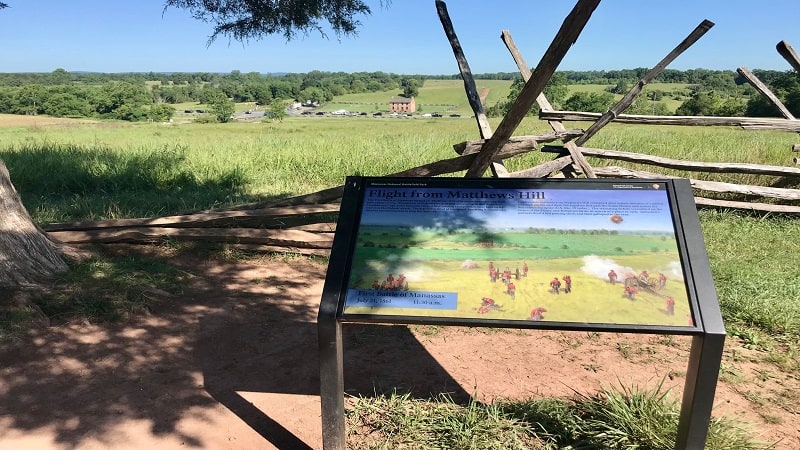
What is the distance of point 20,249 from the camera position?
4066 mm

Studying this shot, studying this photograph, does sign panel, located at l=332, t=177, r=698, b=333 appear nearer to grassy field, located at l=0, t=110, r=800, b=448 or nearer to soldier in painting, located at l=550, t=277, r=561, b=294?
soldier in painting, located at l=550, t=277, r=561, b=294

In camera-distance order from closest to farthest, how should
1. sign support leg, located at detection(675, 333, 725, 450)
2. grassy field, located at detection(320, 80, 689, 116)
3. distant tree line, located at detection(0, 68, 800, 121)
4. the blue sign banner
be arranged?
sign support leg, located at detection(675, 333, 725, 450) → the blue sign banner → distant tree line, located at detection(0, 68, 800, 121) → grassy field, located at detection(320, 80, 689, 116)

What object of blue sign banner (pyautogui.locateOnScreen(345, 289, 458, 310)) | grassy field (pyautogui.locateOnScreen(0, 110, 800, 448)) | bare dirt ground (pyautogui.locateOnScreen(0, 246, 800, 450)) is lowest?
bare dirt ground (pyautogui.locateOnScreen(0, 246, 800, 450))

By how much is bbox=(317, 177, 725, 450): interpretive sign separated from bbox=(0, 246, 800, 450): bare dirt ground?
770 mm

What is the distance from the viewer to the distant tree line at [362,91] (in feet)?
109

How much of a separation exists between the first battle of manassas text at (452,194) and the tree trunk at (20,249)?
123 inches

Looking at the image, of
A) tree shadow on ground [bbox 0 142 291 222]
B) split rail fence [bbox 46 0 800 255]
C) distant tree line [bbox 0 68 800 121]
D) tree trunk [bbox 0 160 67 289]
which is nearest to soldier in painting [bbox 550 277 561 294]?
split rail fence [bbox 46 0 800 255]

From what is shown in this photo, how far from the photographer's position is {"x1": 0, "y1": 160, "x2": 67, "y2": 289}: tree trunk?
394cm

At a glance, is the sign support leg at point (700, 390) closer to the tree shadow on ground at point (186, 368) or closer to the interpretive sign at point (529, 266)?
the interpretive sign at point (529, 266)

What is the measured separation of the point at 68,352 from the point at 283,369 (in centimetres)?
139

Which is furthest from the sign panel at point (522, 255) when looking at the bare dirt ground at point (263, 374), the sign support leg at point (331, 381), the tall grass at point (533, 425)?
the bare dirt ground at point (263, 374)

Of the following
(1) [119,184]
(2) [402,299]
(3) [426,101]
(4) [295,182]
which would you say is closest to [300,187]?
(4) [295,182]

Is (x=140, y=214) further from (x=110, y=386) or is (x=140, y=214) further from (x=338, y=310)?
(x=338, y=310)

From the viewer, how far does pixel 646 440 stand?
2.31 meters
